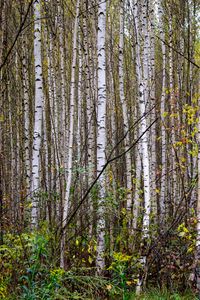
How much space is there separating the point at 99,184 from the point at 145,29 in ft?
11.9

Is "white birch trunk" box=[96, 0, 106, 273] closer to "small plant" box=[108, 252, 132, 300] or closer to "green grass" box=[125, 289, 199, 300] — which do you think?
"small plant" box=[108, 252, 132, 300]

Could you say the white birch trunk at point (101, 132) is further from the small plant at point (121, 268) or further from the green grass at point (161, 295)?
the green grass at point (161, 295)

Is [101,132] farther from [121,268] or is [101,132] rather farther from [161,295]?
Answer: [161,295]

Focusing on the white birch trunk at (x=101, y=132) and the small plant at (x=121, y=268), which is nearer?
the small plant at (x=121, y=268)

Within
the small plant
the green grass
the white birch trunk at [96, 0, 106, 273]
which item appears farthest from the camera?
the white birch trunk at [96, 0, 106, 273]

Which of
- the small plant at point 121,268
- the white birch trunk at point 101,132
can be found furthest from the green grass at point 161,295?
the white birch trunk at point 101,132

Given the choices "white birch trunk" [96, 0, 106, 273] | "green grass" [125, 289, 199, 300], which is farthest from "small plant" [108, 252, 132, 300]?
"white birch trunk" [96, 0, 106, 273]

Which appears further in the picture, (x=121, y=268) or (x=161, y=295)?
(x=161, y=295)

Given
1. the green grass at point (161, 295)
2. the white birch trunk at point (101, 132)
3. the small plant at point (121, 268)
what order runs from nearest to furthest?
the small plant at point (121, 268) → the green grass at point (161, 295) → the white birch trunk at point (101, 132)

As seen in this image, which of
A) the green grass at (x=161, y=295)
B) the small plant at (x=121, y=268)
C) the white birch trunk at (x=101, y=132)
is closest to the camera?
the small plant at (x=121, y=268)

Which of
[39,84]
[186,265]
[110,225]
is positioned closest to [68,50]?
[39,84]

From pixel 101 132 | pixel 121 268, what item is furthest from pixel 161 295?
pixel 101 132

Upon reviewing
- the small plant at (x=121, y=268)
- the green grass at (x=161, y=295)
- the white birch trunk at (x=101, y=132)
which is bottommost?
the green grass at (x=161, y=295)

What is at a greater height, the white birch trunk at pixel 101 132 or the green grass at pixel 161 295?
the white birch trunk at pixel 101 132
